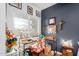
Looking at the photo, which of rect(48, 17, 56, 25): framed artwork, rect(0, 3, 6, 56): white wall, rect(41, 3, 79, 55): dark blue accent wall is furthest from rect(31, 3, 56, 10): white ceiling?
rect(0, 3, 6, 56): white wall

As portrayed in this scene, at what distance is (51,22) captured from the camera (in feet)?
4.39

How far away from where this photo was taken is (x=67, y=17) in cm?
130

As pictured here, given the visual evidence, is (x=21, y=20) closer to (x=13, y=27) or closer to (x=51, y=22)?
(x=13, y=27)

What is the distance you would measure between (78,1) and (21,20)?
2.05 feet

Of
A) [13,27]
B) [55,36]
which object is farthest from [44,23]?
[13,27]

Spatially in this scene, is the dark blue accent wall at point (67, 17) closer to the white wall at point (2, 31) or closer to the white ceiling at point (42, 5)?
the white ceiling at point (42, 5)

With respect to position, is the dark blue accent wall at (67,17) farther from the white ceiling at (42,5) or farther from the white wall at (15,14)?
the white wall at (15,14)

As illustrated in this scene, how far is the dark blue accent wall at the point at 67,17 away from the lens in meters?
1.30

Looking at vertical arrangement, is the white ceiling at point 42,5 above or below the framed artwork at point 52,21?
above

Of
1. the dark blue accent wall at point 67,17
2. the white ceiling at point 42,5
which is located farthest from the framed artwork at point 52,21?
the white ceiling at point 42,5

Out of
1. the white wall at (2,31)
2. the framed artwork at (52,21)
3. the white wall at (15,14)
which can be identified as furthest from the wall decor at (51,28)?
the white wall at (2,31)

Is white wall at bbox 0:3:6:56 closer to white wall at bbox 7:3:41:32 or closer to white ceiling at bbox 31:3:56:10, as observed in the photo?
white wall at bbox 7:3:41:32

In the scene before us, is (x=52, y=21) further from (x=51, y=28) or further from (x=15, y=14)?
(x=15, y=14)

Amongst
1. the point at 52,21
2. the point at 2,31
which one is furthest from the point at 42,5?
the point at 2,31
